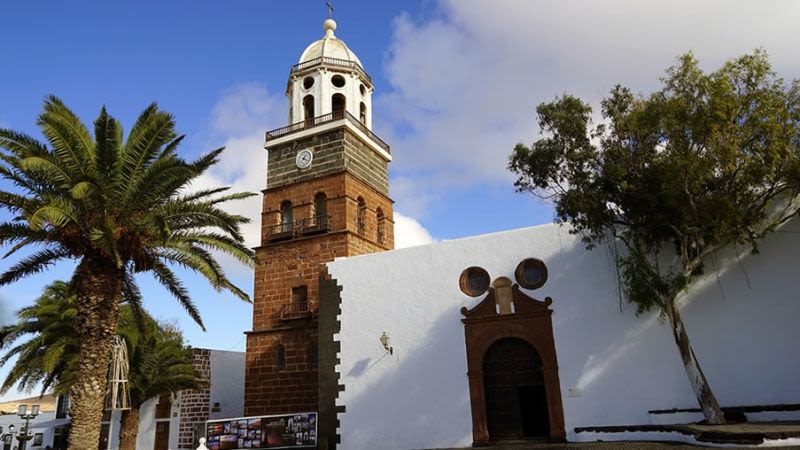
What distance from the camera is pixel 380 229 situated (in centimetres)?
2294

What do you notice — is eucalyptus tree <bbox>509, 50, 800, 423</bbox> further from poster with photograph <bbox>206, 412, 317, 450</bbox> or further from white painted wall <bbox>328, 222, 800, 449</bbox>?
poster with photograph <bbox>206, 412, 317, 450</bbox>

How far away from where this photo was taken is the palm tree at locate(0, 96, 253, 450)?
37.9ft

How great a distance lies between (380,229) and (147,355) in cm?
1057

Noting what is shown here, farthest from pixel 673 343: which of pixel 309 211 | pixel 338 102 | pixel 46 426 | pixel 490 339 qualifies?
pixel 46 426

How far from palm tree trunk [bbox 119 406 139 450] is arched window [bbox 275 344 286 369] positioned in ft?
26.4

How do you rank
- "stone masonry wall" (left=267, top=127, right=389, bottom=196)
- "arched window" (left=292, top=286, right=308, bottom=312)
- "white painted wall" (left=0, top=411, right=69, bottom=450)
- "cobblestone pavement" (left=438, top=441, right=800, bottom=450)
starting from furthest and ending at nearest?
"white painted wall" (left=0, top=411, right=69, bottom=450), "stone masonry wall" (left=267, top=127, right=389, bottom=196), "arched window" (left=292, top=286, right=308, bottom=312), "cobblestone pavement" (left=438, top=441, right=800, bottom=450)

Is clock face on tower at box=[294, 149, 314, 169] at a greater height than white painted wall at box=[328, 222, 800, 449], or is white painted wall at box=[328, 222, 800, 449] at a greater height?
clock face on tower at box=[294, 149, 314, 169]

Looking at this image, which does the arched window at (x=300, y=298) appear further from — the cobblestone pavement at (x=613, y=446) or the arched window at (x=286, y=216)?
the cobblestone pavement at (x=613, y=446)

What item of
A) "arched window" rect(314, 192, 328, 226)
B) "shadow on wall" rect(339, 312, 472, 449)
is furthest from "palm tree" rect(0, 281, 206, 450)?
"shadow on wall" rect(339, 312, 472, 449)

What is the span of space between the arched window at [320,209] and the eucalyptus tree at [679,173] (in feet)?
28.9

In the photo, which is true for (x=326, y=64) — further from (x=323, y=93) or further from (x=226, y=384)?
(x=226, y=384)

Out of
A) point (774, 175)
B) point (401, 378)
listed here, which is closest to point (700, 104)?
point (774, 175)

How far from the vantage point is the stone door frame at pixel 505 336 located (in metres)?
14.6

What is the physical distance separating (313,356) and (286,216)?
221 inches
